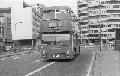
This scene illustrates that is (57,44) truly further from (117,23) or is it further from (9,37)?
(117,23)

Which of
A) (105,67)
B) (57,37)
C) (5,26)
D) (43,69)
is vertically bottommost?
(43,69)

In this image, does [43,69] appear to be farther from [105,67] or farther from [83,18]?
[83,18]

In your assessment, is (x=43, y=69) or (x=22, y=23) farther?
(x=22, y=23)

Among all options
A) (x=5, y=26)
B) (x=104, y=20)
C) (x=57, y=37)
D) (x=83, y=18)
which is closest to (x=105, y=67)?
(x=57, y=37)

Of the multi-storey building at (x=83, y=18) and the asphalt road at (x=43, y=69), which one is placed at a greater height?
the multi-storey building at (x=83, y=18)

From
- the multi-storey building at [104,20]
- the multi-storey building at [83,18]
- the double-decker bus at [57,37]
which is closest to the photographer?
the double-decker bus at [57,37]

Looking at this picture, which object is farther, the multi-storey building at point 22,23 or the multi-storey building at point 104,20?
the multi-storey building at point 104,20

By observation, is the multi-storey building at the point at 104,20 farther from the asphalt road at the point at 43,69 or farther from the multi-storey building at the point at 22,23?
the asphalt road at the point at 43,69

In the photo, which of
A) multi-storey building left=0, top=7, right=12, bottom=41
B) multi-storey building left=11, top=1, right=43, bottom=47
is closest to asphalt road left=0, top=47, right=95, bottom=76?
multi-storey building left=0, top=7, right=12, bottom=41

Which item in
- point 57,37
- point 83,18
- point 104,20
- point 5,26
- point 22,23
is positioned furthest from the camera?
point 83,18

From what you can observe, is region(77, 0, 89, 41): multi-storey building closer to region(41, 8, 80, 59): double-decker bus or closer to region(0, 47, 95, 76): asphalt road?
region(41, 8, 80, 59): double-decker bus

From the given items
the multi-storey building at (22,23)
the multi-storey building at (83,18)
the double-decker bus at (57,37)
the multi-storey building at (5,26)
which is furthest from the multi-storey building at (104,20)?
the double-decker bus at (57,37)

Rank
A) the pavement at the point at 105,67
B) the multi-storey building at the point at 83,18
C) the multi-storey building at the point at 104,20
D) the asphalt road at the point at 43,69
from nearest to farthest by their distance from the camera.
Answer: the pavement at the point at 105,67
the asphalt road at the point at 43,69
the multi-storey building at the point at 104,20
the multi-storey building at the point at 83,18

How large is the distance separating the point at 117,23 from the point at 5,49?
81.2 m
